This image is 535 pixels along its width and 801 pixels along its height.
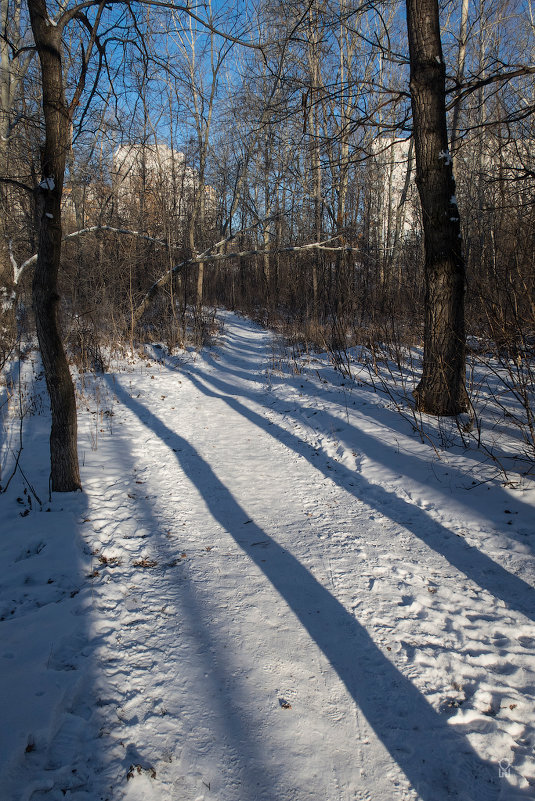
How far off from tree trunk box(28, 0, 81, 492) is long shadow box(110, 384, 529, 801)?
2290 mm

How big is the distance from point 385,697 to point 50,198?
414cm

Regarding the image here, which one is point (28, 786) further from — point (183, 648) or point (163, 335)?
point (163, 335)

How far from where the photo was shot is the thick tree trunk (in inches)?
201

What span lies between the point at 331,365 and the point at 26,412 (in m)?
5.88

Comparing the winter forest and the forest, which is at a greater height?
the forest

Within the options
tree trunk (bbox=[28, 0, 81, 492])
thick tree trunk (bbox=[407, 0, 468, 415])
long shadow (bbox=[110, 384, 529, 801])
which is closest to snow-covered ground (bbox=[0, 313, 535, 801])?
long shadow (bbox=[110, 384, 529, 801])

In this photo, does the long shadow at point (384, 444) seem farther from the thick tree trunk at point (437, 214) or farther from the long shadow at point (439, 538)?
the thick tree trunk at point (437, 214)

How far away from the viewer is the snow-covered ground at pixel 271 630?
1776mm

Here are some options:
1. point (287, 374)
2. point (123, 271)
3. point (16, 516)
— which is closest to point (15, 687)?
point (16, 516)

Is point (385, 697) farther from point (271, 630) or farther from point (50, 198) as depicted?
point (50, 198)

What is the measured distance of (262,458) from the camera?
17.7ft

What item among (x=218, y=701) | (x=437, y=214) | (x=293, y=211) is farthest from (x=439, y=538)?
(x=293, y=211)

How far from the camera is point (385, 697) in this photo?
211 centimetres

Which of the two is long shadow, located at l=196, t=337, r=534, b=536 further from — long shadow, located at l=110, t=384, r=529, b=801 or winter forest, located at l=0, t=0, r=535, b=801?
long shadow, located at l=110, t=384, r=529, b=801
